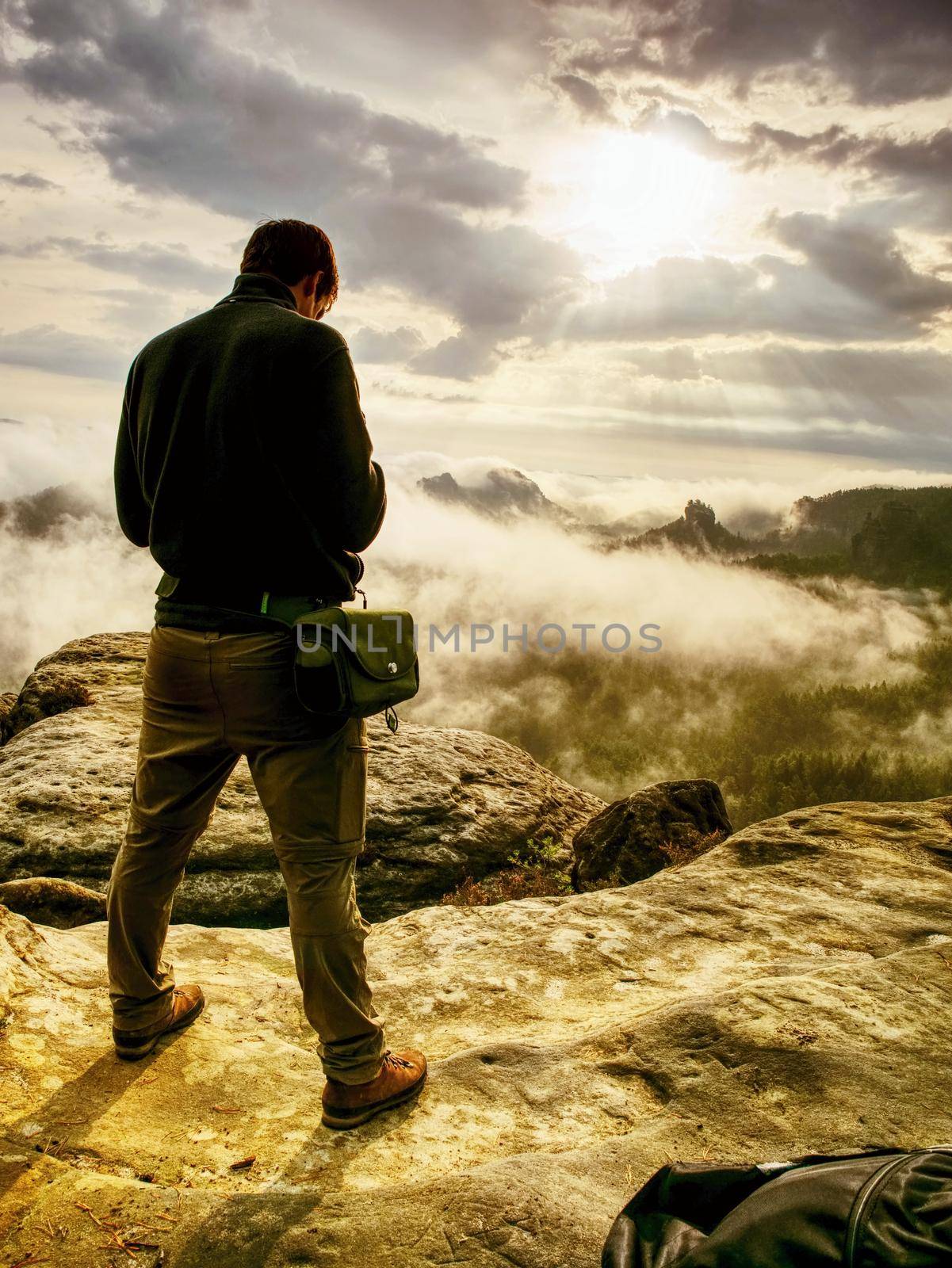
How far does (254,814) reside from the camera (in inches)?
318

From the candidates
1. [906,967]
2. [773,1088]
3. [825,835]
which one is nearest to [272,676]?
[773,1088]

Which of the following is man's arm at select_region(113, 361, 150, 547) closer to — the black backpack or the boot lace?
the boot lace

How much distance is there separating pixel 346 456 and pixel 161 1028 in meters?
2.92

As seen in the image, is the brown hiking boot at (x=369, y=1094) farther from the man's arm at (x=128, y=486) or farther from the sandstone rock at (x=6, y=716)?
the sandstone rock at (x=6, y=716)

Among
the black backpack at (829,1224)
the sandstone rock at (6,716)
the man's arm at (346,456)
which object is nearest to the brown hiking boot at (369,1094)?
the black backpack at (829,1224)

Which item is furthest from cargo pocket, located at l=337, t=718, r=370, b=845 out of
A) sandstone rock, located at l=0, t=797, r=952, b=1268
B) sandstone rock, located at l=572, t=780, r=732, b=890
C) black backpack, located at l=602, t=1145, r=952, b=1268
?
sandstone rock, located at l=572, t=780, r=732, b=890

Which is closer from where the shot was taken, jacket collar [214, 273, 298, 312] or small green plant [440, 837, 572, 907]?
jacket collar [214, 273, 298, 312]

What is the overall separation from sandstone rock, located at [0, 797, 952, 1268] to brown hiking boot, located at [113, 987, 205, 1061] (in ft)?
0.22

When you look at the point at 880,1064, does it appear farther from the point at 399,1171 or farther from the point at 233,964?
the point at 233,964

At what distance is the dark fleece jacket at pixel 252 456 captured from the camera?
126 inches

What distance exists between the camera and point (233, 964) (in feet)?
17.7

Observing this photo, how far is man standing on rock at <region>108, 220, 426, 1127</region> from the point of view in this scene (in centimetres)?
323

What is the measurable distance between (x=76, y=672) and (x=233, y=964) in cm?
730

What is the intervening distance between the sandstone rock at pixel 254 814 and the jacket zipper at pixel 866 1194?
6386mm
